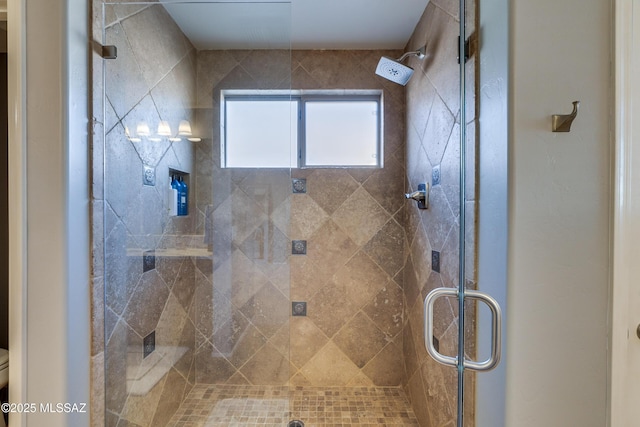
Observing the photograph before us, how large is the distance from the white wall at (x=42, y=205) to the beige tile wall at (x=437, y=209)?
1316mm

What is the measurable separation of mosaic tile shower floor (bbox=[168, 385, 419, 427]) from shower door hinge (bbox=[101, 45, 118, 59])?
1.71 metres

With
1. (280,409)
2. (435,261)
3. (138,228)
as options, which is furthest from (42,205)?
(435,261)

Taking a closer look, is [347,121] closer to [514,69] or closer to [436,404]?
[514,69]

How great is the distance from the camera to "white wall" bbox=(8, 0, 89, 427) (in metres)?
0.87

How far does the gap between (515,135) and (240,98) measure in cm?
139

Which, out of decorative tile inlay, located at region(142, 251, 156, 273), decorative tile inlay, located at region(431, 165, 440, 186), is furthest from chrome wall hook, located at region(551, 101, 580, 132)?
decorative tile inlay, located at region(142, 251, 156, 273)

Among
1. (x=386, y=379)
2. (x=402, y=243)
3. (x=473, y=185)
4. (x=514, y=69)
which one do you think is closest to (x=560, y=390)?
(x=473, y=185)

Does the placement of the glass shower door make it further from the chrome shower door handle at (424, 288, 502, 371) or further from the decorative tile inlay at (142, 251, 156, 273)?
the decorative tile inlay at (142, 251, 156, 273)

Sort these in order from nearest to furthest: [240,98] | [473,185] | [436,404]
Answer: [473,185], [436,404], [240,98]

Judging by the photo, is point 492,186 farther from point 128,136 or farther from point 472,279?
point 128,136

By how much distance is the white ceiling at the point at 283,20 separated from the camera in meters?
1.46

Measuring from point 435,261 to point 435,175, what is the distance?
0.43 metres

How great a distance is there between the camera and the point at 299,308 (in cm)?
186

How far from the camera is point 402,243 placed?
186cm
